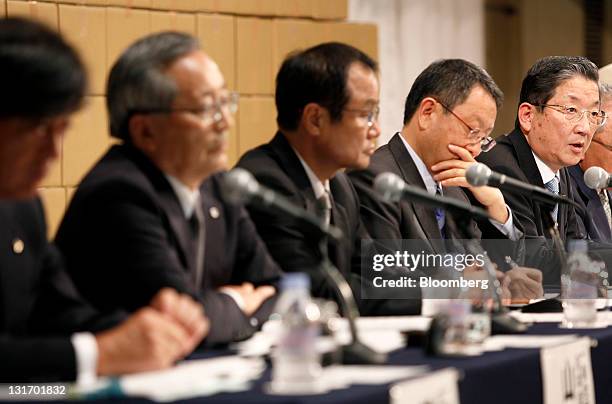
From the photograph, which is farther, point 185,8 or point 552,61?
point 185,8

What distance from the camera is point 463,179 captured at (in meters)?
4.25

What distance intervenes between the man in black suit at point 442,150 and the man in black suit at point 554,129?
1.39 ft

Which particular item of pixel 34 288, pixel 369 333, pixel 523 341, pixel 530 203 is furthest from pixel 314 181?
pixel 530 203

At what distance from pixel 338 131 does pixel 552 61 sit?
1.76 meters

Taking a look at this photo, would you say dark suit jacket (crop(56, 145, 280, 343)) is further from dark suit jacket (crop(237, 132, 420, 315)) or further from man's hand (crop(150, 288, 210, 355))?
dark suit jacket (crop(237, 132, 420, 315))

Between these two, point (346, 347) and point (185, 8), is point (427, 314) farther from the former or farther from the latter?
point (185, 8)

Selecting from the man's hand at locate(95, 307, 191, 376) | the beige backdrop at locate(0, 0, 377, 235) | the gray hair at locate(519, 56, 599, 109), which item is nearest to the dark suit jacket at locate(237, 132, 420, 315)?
the man's hand at locate(95, 307, 191, 376)

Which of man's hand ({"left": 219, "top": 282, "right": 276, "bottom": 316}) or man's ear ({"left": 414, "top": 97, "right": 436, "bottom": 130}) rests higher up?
man's ear ({"left": 414, "top": 97, "right": 436, "bottom": 130})

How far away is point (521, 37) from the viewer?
923 cm

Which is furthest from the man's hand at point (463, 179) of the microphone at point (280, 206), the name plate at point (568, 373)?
the microphone at point (280, 206)

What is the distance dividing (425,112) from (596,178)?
0.67 meters

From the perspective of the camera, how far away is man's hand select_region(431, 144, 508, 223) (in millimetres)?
4273

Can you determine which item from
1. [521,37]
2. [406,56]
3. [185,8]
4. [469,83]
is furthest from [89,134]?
[521,37]

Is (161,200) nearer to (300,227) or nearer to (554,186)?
(300,227)
